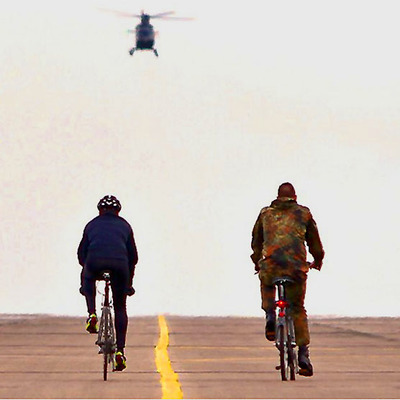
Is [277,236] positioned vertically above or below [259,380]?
above

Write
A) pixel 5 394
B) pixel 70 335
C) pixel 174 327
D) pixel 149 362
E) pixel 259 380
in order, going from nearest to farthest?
pixel 5 394, pixel 259 380, pixel 149 362, pixel 70 335, pixel 174 327

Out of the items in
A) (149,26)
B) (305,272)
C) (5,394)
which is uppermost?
(149,26)

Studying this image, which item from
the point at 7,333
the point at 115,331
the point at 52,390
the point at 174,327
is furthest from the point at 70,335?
the point at 52,390

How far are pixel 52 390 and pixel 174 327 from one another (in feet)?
78.3

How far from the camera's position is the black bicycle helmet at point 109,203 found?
827 inches

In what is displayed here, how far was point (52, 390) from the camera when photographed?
18.2m

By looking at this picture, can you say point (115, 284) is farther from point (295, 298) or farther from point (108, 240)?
point (295, 298)

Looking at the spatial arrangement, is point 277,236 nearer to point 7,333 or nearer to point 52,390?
point 52,390

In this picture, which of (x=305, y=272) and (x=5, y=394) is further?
(x=305, y=272)

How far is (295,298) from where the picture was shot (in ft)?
65.5

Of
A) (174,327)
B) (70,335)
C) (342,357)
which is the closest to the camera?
(342,357)

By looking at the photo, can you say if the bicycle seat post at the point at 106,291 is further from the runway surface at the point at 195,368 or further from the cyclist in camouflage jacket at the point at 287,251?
the cyclist in camouflage jacket at the point at 287,251

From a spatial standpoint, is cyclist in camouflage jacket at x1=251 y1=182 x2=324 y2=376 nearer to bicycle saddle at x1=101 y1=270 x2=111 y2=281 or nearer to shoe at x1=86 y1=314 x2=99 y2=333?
bicycle saddle at x1=101 y1=270 x2=111 y2=281

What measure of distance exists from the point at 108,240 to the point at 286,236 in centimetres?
229
